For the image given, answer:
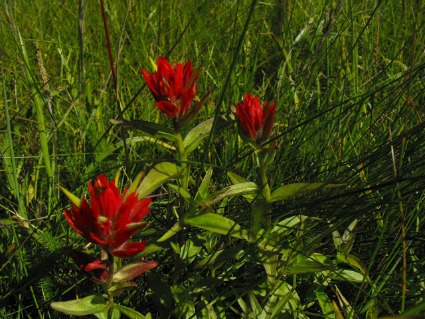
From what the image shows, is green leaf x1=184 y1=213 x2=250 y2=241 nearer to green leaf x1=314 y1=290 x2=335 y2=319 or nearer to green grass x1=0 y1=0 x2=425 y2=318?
green grass x1=0 y1=0 x2=425 y2=318

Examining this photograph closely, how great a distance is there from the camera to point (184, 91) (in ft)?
2.74

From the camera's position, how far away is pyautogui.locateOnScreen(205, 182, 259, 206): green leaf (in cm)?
82

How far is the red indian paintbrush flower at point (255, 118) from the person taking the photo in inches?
32.1

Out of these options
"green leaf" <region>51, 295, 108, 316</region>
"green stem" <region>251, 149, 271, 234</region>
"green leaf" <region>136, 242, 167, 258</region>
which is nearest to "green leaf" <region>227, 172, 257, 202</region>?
"green stem" <region>251, 149, 271, 234</region>

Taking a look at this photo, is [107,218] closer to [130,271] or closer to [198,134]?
[130,271]

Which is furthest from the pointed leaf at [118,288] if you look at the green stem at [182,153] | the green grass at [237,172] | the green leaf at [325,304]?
the green leaf at [325,304]

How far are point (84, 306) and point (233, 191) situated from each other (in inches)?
10.9

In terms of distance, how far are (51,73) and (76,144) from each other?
0.38m

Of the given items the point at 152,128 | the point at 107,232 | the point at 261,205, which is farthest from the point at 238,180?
the point at 107,232

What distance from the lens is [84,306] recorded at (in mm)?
755

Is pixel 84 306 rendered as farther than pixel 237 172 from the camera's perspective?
No

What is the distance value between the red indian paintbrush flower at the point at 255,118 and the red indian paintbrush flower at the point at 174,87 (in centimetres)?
7

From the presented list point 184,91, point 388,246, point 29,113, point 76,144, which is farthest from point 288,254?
point 29,113

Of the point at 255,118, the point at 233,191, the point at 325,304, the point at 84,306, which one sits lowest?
the point at 325,304
